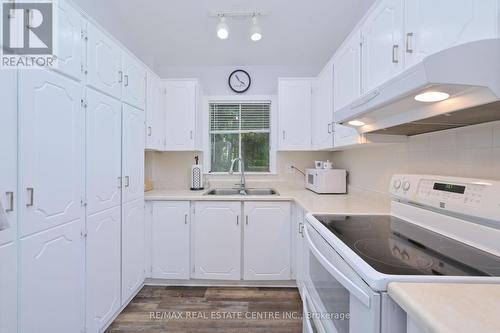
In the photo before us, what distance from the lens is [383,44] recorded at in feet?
4.18

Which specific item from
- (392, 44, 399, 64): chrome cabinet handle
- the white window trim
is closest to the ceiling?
the white window trim

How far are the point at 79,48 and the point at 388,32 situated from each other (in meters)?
1.75

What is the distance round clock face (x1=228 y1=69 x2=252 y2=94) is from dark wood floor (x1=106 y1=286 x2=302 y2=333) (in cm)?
227

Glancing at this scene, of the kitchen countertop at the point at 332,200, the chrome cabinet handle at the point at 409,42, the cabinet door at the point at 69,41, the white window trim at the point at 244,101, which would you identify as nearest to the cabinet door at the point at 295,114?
the white window trim at the point at 244,101

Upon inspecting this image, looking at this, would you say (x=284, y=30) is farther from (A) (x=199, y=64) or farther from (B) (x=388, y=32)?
(B) (x=388, y=32)

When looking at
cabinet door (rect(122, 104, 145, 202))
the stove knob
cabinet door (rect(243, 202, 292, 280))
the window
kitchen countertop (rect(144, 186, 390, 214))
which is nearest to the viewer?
the stove knob

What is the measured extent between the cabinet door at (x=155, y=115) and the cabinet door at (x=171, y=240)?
2.12 ft

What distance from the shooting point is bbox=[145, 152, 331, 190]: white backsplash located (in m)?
2.92

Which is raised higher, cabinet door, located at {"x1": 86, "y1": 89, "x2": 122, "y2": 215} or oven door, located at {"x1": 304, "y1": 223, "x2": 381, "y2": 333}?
cabinet door, located at {"x1": 86, "y1": 89, "x2": 122, "y2": 215}

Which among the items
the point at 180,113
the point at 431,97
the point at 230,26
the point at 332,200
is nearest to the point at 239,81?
the point at 230,26

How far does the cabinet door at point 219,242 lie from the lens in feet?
7.36

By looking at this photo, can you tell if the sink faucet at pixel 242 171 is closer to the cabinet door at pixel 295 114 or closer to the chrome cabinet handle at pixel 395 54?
the cabinet door at pixel 295 114

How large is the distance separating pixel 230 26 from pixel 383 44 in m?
1.66

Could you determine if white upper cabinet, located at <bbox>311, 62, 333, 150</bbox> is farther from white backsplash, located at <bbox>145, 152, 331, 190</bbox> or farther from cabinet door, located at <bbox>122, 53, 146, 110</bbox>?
cabinet door, located at <bbox>122, 53, 146, 110</bbox>
